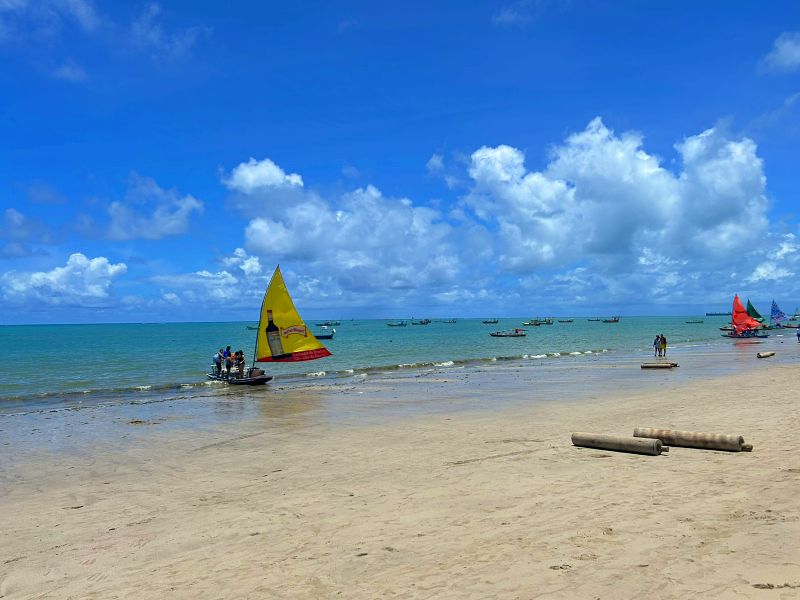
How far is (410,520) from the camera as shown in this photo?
9148 millimetres

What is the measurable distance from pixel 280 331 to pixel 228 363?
208 inches

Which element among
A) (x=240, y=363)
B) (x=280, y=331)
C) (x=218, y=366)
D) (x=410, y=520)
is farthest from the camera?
(x=218, y=366)

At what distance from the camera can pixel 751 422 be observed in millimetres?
16812

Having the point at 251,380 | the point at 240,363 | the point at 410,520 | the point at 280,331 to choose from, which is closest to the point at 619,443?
the point at 410,520

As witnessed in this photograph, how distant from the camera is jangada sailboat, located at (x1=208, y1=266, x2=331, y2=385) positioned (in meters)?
33.7

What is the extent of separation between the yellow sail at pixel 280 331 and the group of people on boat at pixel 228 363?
264 centimetres

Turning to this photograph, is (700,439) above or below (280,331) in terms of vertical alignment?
below

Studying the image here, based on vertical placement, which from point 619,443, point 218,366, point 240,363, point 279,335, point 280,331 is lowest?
point 619,443

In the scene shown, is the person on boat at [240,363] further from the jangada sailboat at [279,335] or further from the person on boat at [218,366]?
the person on boat at [218,366]

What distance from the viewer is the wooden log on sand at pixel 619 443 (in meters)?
12.7

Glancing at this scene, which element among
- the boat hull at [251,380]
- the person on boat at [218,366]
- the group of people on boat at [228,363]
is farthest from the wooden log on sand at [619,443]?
the person on boat at [218,366]

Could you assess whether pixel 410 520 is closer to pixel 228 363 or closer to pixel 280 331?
pixel 280 331

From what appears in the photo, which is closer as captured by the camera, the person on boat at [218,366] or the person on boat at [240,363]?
the person on boat at [240,363]

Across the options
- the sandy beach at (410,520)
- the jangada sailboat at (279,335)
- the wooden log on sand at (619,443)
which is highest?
the jangada sailboat at (279,335)
